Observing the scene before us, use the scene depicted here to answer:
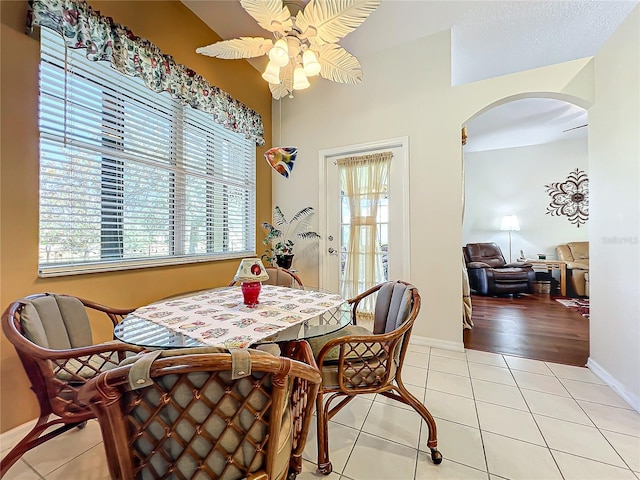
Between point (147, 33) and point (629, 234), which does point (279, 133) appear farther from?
point (629, 234)

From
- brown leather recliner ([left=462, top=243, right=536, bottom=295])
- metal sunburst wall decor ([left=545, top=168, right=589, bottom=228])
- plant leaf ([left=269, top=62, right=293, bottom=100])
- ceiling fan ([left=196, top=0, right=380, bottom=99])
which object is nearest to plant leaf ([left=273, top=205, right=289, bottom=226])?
plant leaf ([left=269, top=62, right=293, bottom=100])

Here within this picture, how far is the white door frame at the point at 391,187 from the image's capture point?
287 centimetres

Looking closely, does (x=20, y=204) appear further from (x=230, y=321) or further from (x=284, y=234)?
(x=284, y=234)

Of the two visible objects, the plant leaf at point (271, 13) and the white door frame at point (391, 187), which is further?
the white door frame at point (391, 187)

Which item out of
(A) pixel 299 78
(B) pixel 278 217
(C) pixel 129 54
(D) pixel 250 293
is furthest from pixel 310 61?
(B) pixel 278 217

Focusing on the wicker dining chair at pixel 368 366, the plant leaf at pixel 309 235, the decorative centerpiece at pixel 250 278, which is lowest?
the wicker dining chair at pixel 368 366

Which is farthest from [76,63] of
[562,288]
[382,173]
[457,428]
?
[562,288]

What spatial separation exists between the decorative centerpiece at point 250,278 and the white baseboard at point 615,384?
8.07ft

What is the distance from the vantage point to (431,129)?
2.75 m

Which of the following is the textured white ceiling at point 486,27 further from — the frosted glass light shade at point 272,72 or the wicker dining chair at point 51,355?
the wicker dining chair at point 51,355

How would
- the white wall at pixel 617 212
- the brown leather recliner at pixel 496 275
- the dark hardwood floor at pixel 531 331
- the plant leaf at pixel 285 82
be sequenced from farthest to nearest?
the brown leather recliner at pixel 496 275 → the dark hardwood floor at pixel 531 331 → the plant leaf at pixel 285 82 → the white wall at pixel 617 212

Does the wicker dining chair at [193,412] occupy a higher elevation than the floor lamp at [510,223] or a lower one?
lower

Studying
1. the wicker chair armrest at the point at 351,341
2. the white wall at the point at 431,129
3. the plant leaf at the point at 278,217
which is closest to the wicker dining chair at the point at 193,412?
the wicker chair armrest at the point at 351,341

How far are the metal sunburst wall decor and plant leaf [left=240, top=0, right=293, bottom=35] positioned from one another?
641 centimetres
